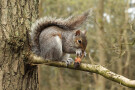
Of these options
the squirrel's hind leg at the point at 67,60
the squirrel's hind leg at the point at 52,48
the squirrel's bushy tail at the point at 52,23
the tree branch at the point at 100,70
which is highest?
the squirrel's bushy tail at the point at 52,23

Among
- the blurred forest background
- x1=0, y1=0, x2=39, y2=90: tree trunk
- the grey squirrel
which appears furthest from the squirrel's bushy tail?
the blurred forest background

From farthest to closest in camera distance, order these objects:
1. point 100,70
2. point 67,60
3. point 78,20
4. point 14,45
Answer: point 78,20
point 67,60
point 14,45
point 100,70

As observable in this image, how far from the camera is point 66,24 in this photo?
2.07 metres

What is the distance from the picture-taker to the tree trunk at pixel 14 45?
1.59m

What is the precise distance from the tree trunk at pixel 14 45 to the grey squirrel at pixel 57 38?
207 millimetres

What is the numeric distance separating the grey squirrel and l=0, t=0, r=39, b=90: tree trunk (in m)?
0.21

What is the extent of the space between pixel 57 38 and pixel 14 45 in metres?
0.50

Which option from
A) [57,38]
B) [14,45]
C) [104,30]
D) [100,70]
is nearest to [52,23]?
[57,38]

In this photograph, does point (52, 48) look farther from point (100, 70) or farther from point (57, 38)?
point (100, 70)

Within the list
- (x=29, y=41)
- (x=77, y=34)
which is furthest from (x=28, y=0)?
(x=77, y=34)

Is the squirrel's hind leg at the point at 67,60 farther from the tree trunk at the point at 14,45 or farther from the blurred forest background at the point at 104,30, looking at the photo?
the blurred forest background at the point at 104,30

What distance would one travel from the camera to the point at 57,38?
1972 mm

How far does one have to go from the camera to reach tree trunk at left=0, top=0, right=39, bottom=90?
159 centimetres

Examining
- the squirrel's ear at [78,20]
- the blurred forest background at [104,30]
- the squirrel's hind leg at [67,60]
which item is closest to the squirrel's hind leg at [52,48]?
the squirrel's hind leg at [67,60]
